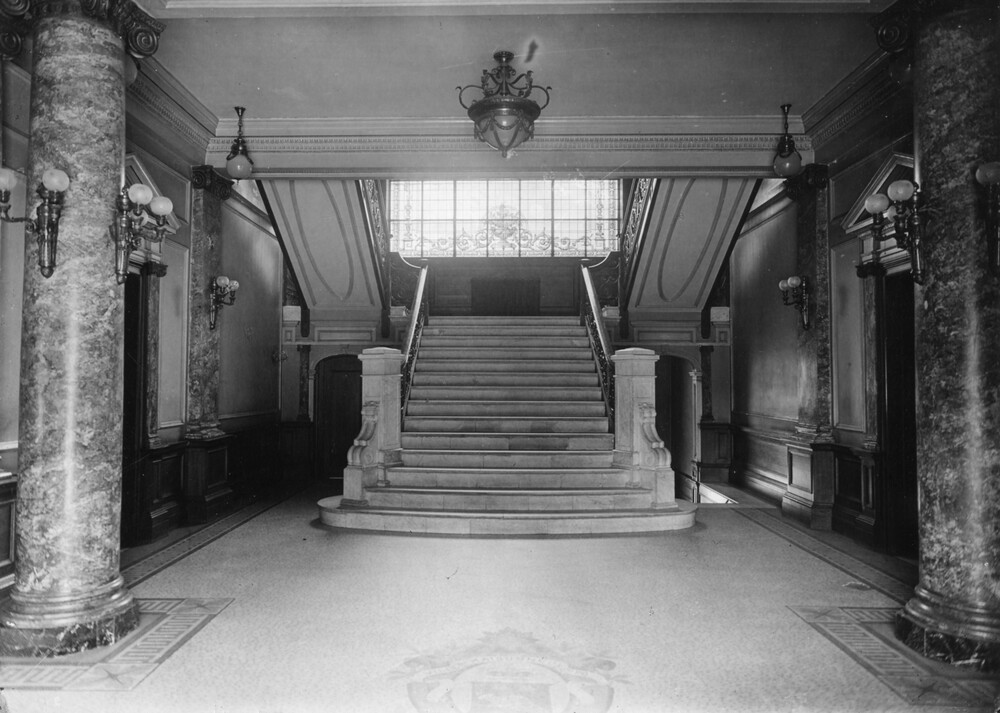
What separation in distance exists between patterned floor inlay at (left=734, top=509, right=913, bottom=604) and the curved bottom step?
1.00 metres

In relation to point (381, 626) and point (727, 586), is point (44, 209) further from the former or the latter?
point (727, 586)

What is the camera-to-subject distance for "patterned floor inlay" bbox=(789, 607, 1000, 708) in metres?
3.16

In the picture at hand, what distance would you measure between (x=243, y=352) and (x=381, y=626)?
5.78 m

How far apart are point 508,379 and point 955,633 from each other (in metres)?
5.94

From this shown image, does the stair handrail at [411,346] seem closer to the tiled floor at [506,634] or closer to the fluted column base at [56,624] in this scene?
the tiled floor at [506,634]

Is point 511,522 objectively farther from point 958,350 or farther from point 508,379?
point 958,350

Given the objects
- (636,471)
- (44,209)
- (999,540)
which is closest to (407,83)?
(44,209)

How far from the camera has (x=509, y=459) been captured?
7184 mm

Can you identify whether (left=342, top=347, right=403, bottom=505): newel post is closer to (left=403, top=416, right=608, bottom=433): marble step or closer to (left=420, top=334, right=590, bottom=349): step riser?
(left=403, top=416, right=608, bottom=433): marble step

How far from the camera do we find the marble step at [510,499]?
21.3ft

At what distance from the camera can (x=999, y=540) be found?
3562 mm

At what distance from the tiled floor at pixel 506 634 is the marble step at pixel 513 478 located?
974mm

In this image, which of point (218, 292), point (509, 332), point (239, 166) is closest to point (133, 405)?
point (218, 292)

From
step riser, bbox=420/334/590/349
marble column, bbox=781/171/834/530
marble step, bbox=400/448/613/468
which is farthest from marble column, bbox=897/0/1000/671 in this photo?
step riser, bbox=420/334/590/349
